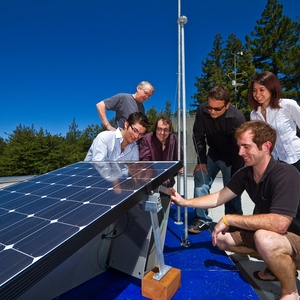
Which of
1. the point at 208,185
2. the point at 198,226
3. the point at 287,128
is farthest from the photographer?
the point at 208,185

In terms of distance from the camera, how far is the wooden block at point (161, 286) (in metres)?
1.59

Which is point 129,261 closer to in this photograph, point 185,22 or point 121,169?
point 121,169

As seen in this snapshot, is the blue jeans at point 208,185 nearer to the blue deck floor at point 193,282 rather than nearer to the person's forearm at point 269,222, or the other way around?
the blue deck floor at point 193,282

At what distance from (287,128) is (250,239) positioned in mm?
1185

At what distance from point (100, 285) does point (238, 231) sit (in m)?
1.28

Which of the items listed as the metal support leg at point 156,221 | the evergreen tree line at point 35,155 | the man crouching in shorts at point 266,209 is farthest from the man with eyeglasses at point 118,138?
the evergreen tree line at point 35,155

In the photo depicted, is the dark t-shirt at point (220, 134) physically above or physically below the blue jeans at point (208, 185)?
above

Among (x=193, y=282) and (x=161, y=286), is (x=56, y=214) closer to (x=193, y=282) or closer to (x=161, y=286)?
(x=161, y=286)

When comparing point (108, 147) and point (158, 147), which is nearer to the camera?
point (108, 147)

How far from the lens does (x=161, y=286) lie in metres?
1.59

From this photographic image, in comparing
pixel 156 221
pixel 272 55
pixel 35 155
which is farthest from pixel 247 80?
pixel 156 221

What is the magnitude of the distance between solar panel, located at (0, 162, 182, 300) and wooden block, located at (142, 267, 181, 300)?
2.26 ft

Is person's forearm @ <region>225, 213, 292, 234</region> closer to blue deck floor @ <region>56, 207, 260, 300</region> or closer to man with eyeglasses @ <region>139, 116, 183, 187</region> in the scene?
blue deck floor @ <region>56, 207, 260, 300</region>

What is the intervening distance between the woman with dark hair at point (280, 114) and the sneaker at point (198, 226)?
121cm
